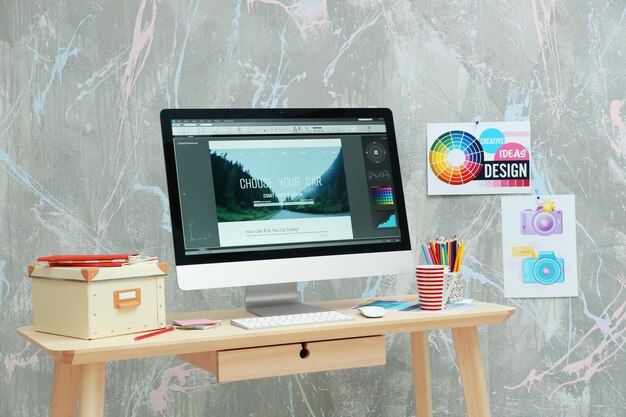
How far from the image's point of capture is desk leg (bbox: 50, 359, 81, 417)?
1.75 meters

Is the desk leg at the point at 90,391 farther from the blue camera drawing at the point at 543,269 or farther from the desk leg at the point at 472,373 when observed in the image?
the blue camera drawing at the point at 543,269

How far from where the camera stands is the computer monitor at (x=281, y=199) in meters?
1.76

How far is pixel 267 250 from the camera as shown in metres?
1.82

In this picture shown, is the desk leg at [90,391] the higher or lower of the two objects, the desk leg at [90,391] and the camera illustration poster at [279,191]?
the lower

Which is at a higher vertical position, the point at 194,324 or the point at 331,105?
the point at 331,105

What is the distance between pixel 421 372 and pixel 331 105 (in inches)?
33.1

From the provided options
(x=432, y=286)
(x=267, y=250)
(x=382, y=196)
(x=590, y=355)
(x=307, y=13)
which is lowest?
(x=590, y=355)

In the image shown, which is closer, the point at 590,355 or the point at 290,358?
the point at 290,358

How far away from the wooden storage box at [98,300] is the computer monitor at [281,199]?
109mm

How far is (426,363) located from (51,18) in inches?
56.2

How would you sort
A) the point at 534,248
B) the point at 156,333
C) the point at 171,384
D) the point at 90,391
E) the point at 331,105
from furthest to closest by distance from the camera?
the point at 534,248, the point at 331,105, the point at 171,384, the point at 156,333, the point at 90,391

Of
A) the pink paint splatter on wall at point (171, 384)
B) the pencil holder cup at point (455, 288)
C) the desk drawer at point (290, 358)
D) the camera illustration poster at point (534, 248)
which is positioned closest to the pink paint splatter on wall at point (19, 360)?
the pink paint splatter on wall at point (171, 384)

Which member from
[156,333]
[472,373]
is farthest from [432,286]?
[156,333]

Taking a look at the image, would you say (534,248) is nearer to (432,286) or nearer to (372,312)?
(432,286)
